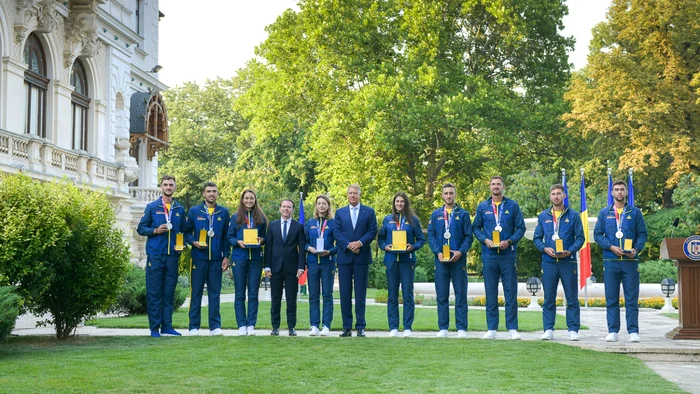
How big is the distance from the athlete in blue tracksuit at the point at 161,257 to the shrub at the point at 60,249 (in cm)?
47

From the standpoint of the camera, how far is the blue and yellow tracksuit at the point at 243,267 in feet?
48.2

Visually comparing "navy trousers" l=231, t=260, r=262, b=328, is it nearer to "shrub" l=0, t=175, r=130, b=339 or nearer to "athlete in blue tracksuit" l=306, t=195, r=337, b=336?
"athlete in blue tracksuit" l=306, t=195, r=337, b=336

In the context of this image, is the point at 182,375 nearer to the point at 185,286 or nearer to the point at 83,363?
the point at 83,363

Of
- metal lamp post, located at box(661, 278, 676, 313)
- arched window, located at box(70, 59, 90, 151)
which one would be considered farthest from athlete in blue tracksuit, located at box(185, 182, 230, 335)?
arched window, located at box(70, 59, 90, 151)

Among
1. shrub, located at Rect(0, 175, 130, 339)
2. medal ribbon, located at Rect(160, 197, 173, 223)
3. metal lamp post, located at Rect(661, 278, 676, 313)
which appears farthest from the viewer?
metal lamp post, located at Rect(661, 278, 676, 313)

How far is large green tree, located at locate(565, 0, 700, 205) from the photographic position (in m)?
36.5

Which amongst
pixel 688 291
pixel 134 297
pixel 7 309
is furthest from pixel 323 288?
pixel 134 297

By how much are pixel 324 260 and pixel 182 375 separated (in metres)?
5.15

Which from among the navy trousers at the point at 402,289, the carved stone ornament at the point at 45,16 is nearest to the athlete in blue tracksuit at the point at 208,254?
the navy trousers at the point at 402,289

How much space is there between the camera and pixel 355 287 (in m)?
14.7

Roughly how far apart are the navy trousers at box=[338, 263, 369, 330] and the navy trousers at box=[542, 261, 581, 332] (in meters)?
2.90

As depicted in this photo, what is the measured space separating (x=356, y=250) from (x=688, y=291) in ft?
18.0

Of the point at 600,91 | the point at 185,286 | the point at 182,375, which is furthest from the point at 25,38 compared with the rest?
the point at 600,91

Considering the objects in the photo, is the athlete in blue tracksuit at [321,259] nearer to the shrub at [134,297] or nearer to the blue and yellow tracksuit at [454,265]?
the blue and yellow tracksuit at [454,265]
